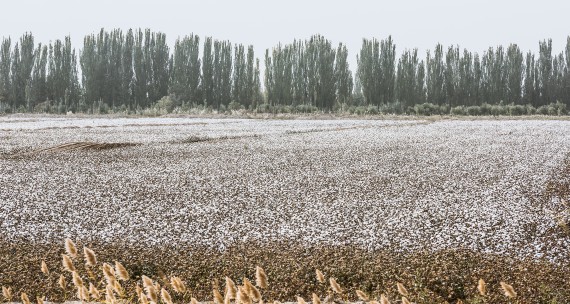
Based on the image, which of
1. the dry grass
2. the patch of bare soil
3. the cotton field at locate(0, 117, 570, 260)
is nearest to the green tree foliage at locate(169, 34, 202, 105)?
the patch of bare soil

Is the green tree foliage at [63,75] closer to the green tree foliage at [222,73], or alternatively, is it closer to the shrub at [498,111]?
the green tree foliage at [222,73]

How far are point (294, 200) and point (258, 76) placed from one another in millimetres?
28014

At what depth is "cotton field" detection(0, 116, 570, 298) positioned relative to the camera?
128 inches

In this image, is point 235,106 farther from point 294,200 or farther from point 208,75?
point 294,200

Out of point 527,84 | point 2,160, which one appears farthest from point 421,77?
point 2,160

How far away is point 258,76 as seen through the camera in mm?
31875

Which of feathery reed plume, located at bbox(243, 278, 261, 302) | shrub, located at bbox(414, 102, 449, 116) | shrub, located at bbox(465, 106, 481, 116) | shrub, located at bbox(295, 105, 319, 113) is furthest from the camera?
shrub, located at bbox(295, 105, 319, 113)

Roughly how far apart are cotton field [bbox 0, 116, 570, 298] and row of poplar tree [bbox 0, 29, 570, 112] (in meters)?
22.6

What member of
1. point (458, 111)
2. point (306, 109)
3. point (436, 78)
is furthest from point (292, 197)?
point (436, 78)

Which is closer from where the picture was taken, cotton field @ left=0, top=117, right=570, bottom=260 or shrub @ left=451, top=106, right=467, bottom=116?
cotton field @ left=0, top=117, right=570, bottom=260

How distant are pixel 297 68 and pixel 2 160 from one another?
25093mm

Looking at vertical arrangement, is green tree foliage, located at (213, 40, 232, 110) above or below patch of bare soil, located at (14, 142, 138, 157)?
above

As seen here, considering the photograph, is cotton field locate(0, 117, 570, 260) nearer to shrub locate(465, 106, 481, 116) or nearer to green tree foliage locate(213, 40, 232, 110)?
shrub locate(465, 106, 481, 116)

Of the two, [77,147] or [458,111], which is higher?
[458,111]
